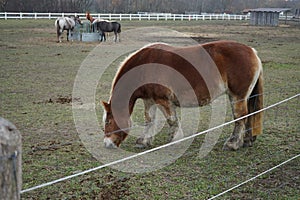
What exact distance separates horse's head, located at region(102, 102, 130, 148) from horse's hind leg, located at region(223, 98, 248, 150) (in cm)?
144

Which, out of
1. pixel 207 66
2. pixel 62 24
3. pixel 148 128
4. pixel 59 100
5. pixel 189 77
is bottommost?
pixel 59 100

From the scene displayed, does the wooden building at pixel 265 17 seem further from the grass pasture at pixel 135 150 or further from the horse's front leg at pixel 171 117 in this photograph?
the horse's front leg at pixel 171 117

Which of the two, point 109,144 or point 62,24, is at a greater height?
point 62,24

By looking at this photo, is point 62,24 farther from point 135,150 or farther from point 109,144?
point 109,144

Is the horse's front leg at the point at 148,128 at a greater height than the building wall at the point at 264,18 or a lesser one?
lesser

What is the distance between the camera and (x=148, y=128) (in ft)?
16.7

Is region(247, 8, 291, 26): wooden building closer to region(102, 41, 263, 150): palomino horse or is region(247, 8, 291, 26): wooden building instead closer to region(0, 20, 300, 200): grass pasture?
region(0, 20, 300, 200): grass pasture

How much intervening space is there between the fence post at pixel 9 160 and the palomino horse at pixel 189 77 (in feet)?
10.0

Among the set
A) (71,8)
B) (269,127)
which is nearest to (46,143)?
(269,127)

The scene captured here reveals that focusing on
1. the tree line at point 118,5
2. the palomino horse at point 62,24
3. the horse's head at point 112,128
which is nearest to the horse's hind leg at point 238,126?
the horse's head at point 112,128

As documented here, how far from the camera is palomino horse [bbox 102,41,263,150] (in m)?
4.70

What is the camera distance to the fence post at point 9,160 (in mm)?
1485

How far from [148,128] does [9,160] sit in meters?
3.63

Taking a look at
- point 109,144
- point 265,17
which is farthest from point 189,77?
point 265,17
